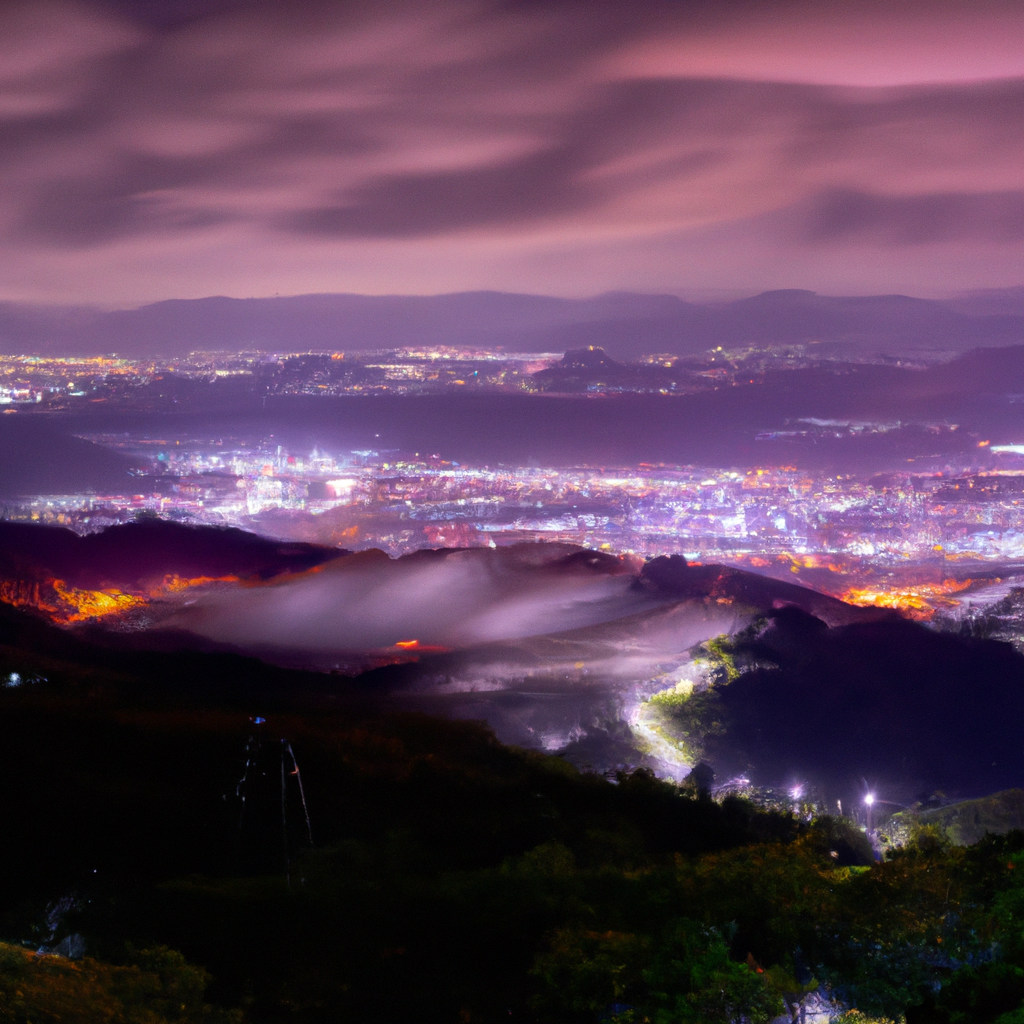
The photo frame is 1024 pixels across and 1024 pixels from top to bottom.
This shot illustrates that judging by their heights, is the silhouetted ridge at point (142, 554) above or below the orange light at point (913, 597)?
above

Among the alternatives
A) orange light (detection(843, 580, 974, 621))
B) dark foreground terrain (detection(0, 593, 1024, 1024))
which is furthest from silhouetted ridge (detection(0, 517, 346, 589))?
orange light (detection(843, 580, 974, 621))

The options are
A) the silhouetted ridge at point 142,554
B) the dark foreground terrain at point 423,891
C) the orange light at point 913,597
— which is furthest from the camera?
the orange light at point 913,597

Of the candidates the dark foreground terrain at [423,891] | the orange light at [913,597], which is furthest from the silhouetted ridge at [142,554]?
the orange light at [913,597]

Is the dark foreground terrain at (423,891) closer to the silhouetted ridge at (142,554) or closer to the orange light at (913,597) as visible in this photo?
the silhouetted ridge at (142,554)

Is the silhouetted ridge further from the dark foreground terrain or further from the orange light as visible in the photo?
the orange light

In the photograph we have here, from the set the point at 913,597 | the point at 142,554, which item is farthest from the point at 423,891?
the point at 913,597

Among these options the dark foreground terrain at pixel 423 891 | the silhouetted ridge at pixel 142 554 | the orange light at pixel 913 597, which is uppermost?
the silhouetted ridge at pixel 142 554

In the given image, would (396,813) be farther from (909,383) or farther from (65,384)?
(909,383)

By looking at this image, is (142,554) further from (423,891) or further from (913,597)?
(913,597)
